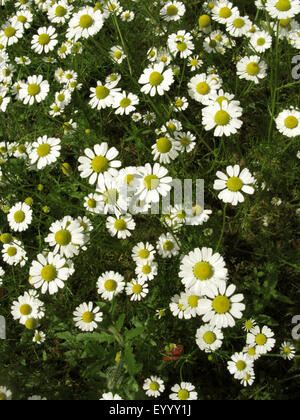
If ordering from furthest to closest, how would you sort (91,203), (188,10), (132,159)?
(188,10) → (132,159) → (91,203)

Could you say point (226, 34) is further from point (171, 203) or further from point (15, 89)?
point (15, 89)

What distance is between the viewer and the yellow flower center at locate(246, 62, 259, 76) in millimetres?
3127

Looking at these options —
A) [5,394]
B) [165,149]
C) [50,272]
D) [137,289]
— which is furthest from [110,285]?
[165,149]

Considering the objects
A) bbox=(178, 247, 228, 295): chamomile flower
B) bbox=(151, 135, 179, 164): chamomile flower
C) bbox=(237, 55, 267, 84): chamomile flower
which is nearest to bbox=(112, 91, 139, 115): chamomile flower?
bbox=(151, 135, 179, 164): chamomile flower

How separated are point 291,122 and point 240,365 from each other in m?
1.89

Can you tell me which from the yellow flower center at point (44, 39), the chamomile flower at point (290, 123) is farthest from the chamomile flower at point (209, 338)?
the yellow flower center at point (44, 39)

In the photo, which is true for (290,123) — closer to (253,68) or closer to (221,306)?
(253,68)

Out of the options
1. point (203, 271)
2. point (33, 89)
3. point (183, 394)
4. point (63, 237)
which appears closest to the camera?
point (203, 271)

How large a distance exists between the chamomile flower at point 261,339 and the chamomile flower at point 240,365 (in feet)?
0.33

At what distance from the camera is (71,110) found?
13.0 ft

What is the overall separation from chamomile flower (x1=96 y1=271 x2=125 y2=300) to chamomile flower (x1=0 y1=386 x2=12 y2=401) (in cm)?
94

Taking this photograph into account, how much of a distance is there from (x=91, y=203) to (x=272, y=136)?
70.0 inches

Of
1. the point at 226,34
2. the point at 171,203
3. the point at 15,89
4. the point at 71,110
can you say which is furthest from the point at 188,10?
the point at 171,203

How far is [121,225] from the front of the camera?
Result: 2.97m
